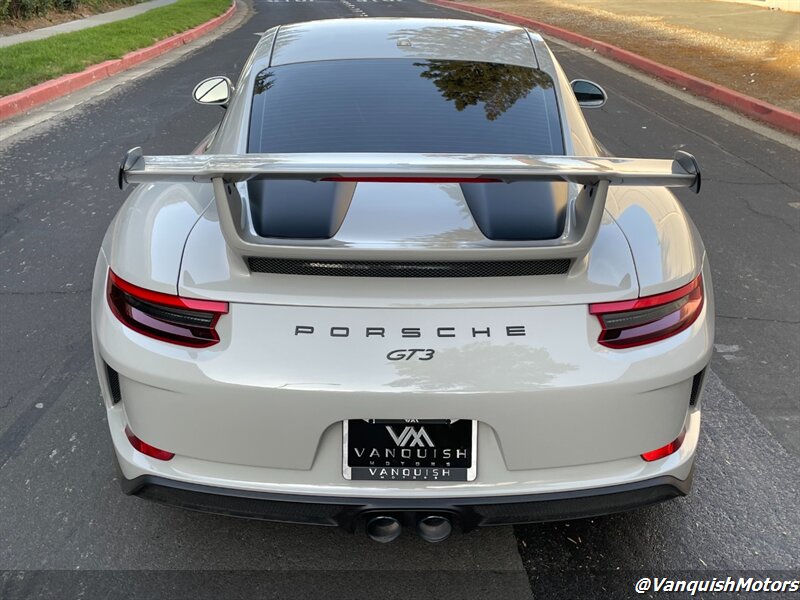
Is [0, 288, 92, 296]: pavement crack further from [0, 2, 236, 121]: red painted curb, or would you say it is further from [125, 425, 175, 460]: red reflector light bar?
[0, 2, 236, 121]: red painted curb

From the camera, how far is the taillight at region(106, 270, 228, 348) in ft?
6.74

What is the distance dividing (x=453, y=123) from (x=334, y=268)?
0.99 meters

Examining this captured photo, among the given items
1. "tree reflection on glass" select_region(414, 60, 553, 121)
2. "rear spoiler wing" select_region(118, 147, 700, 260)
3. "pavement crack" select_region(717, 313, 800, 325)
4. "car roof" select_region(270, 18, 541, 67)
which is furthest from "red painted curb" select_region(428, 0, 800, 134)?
"rear spoiler wing" select_region(118, 147, 700, 260)

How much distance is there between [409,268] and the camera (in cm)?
211

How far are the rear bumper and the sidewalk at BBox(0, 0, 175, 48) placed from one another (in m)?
14.2

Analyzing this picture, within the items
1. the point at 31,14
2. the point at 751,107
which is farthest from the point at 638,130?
the point at 31,14

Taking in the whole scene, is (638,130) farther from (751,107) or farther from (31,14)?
(31,14)

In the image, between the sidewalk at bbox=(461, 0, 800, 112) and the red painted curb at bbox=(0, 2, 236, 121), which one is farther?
the sidewalk at bbox=(461, 0, 800, 112)

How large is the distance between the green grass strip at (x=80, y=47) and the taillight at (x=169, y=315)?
8.98 metres

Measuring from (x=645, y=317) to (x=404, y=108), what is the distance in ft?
4.12

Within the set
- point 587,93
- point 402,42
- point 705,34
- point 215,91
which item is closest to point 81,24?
point 705,34

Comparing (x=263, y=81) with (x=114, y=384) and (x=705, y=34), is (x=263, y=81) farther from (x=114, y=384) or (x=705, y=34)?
(x=705, y=34)

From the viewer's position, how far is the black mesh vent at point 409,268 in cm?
209

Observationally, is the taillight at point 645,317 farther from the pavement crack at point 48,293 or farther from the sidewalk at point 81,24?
the sidewalk at point 81,24
